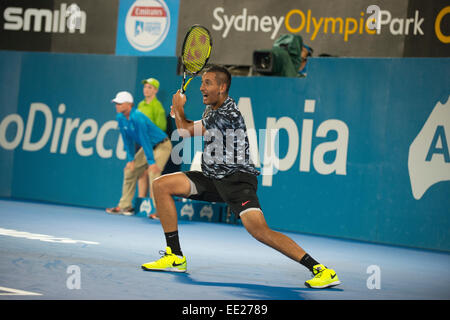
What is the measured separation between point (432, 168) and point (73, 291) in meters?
5.93

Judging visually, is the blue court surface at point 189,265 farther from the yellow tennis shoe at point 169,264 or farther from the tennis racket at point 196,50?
the tennis racket at point 196,50

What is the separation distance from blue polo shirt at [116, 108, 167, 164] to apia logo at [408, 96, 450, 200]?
3.89 metres

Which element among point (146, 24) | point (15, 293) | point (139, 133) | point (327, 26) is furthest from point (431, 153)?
point (146, 24)

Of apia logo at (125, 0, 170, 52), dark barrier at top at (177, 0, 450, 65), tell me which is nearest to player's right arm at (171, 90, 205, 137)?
dark barrier at top at (177, 0, 450, 65)

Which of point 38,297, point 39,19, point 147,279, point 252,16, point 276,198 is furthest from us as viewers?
point 39,19

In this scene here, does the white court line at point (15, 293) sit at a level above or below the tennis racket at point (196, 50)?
below

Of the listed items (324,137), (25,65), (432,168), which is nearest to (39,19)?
(25,65)

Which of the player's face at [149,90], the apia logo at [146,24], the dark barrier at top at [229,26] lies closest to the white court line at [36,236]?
the player's face at [149,90]

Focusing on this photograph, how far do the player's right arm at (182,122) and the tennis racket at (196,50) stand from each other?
23.0 inches

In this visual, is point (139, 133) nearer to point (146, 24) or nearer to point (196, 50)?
point (146, 24)

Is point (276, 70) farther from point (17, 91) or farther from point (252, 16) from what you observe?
point (17, 91)

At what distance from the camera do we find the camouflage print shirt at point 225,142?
634 cm

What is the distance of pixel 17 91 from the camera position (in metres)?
13.3

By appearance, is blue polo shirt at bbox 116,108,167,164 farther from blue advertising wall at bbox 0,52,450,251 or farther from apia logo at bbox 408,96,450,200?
apia logo at bbox 408,96,450,200
